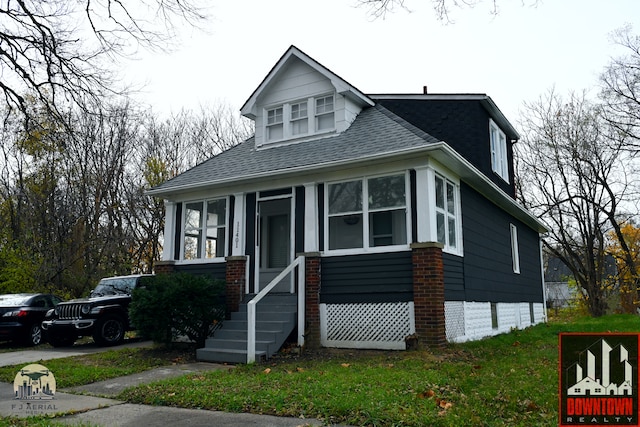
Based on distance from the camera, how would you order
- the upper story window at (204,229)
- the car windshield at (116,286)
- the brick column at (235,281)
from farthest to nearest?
the car windshield at (116,286)
the upper story window at (204,229)
the brick column at (235,281)

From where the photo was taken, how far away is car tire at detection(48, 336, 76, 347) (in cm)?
1285

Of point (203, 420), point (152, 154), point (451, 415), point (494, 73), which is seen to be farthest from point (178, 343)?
point (152, 154)

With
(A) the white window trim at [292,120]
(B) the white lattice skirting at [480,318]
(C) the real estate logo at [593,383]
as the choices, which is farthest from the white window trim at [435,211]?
(C) the real estate logo at [593,383]

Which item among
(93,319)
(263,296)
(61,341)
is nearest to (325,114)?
(263,296)

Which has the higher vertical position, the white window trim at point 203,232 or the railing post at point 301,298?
the white window trim at point 203,232

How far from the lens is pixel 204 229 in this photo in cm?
1269

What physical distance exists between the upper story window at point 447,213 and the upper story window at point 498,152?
12.7ft

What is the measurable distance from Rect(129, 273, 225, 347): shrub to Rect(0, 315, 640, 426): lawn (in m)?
0.65

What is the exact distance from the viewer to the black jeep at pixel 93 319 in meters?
12.1

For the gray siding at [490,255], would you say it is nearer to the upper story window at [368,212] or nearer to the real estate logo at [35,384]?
the upper story window at [368,212]

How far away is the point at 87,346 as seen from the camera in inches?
497

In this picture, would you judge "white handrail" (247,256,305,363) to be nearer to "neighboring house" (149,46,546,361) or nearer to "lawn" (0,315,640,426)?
"neighboring house" (149,46,546,361)

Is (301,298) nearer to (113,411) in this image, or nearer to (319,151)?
(319,151)

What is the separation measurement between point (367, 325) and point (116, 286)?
7119 millimetres
